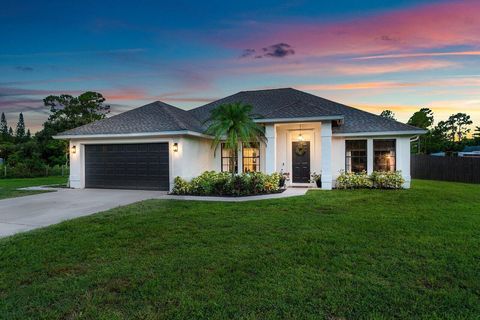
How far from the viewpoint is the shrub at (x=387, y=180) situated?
12.2 metres

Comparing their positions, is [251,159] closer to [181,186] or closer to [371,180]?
[181,186]

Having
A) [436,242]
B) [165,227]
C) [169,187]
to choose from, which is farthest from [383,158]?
[165,227]

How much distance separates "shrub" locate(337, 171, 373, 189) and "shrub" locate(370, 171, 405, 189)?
0.25m

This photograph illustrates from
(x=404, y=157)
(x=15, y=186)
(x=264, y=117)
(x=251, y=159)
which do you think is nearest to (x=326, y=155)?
(x=264, y=117)

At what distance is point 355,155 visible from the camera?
1327 centimetres

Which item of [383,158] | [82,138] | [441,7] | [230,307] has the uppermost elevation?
[441,7]

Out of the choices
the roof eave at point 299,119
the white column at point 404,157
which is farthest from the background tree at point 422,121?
the roof eave at point 299,119

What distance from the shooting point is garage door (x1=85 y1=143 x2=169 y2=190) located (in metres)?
12.5

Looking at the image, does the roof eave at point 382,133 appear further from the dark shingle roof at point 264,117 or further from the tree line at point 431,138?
the tree line at point 431,138

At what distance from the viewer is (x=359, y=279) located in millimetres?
3484

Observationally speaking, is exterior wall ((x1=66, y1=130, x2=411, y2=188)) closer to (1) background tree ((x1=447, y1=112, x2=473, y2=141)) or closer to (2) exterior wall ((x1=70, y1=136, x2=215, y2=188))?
(2) exterior wall ((x1=70, y1=136, x2=215, y2=188))

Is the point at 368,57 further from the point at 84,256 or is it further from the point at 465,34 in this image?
the point at 84,256

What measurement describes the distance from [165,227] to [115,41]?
11.0 m

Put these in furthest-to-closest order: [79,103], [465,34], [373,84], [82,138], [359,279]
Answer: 1. [79,103]
2. [373,84]
3. [82,138]
4. [465,34]
5. [359,279]
